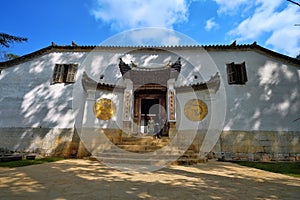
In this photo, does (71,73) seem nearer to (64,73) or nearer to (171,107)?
(64,73)

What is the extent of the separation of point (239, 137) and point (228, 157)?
121 centimetres

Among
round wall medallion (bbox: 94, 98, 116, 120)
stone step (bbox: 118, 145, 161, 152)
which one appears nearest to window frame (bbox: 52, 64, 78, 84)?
round wall medallion (bbox: 94, 98, 116, 120)

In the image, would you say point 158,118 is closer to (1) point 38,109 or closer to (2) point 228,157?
(2) point 228,157

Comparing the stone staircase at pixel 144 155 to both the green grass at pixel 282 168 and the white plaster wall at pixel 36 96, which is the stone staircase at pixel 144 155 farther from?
the white plaster wall at pixel 36 96

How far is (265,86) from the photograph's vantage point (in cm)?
859

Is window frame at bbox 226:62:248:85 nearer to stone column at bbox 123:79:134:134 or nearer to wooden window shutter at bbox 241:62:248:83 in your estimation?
wooden window shutter at bbox 241:62:248:83

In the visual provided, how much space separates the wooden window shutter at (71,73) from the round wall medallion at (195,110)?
689 cm

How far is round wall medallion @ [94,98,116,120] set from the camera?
292 inches

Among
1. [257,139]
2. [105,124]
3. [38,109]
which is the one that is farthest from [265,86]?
[38,109]

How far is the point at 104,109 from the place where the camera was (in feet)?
25.1

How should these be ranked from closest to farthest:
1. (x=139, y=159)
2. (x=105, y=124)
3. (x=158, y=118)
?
(x=139, y=159)
(x=105, y=124)
(x=158, y=118)

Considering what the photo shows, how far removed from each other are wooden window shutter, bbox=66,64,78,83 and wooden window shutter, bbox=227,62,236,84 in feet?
30.4

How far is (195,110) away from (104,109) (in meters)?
4.65

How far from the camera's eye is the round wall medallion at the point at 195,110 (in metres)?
7.67
